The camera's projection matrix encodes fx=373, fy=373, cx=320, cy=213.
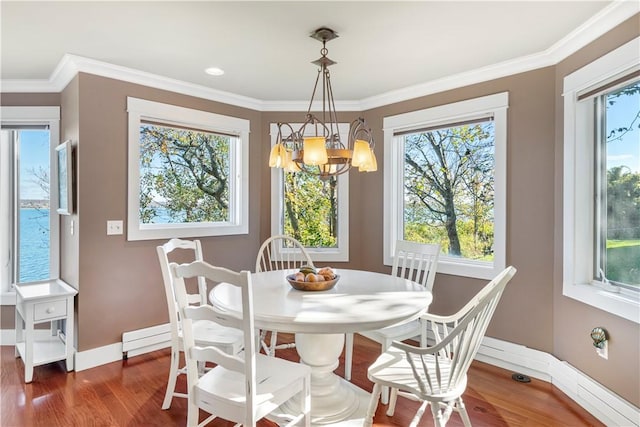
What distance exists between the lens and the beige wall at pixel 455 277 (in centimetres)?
264

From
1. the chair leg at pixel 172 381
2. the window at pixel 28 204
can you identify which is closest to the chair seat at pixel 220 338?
the chair leg at pixel 172 381

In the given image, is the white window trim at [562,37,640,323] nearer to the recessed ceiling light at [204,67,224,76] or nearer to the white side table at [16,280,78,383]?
the recessed ceiling light at [204,67,224,76]

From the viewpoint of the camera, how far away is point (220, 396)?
61.4 inches

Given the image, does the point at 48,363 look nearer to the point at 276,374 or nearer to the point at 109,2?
the point at 276,374

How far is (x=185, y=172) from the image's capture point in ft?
11.9

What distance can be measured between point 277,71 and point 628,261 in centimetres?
275

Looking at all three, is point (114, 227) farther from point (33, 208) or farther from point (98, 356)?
point (33, 208)

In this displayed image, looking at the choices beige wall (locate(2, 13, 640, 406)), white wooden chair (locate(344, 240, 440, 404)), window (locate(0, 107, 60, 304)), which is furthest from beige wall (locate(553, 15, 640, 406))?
window (locate(0, 107, 60, 304))

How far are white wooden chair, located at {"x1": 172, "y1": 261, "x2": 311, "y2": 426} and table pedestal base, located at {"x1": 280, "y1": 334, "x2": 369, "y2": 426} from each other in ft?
1.39

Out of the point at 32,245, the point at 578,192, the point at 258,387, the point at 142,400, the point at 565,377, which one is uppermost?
the point at 578,192

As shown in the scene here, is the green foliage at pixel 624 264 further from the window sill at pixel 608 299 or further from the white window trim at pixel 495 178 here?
the white window trim at pixel 495 178

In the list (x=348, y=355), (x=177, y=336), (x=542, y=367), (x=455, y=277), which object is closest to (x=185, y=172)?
(x=177, y=336)

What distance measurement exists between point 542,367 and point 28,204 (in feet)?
15.0

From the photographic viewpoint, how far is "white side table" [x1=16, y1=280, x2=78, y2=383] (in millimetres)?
2633
